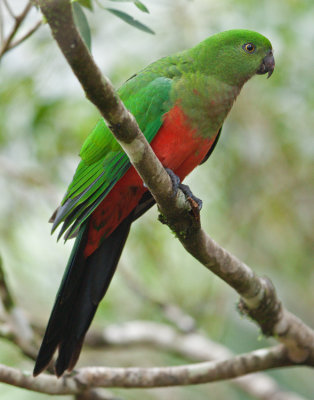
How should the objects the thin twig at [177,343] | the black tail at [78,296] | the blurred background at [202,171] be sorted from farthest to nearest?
the blurred background at [202,171] → the thin twig at [177,343] → the black tail at [78,296]

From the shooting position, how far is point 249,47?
336 centimetres

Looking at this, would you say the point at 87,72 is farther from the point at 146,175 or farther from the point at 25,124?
the point at 25,124

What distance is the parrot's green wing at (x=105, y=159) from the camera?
293cm

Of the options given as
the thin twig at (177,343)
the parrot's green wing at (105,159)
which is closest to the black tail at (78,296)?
the parrot's green wing at (105,159)

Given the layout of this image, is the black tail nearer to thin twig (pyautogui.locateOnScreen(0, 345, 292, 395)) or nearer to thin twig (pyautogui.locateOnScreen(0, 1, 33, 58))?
thin twig (pyautogui.locateOnScreen(0, 345, 292, 395))

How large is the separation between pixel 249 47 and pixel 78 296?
182 cm

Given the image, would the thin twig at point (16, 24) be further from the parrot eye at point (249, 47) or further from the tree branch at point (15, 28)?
the parrot eye at point (249, 47)

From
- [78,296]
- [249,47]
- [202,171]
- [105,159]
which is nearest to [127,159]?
[105,159]

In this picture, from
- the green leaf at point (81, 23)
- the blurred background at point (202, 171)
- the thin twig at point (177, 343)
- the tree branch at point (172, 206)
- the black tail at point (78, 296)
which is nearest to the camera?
the tree branch at point (172, 206)

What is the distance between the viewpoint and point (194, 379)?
3.00 m

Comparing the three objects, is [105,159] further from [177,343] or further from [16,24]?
[177,343]

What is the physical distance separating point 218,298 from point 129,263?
5.02 ft

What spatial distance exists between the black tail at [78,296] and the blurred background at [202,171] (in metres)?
1.87

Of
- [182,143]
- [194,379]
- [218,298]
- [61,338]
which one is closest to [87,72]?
[182,143]
